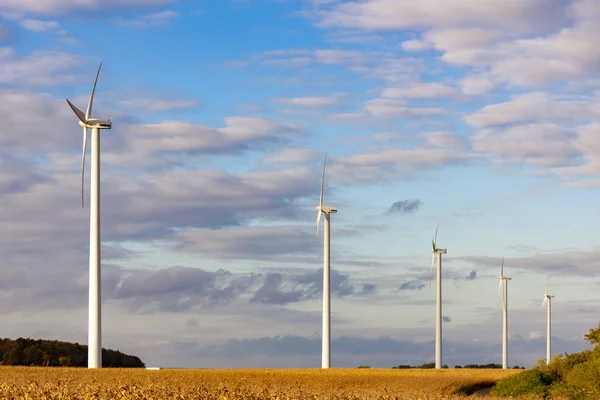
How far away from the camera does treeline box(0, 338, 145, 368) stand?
318 ft

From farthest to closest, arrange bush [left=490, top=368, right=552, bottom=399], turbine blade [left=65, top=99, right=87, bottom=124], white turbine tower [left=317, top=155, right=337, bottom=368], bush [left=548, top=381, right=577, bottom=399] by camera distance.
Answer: white turbine tower [left=317, top=155, right=337, bottom=368], turbine blade [left=65, top=99, right=87, bottom=124], bush [left=490, top=368, right=552, bottom=399], bush [left=548, top=381, right=577, bottom=399]

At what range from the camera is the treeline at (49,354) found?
97.1 meters

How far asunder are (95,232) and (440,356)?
57123 millimetres

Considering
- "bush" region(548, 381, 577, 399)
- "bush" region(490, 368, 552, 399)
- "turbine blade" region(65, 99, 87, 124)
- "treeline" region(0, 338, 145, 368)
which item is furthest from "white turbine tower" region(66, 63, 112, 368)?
"bush" region(548, 381, 577, 399)

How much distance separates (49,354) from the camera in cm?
10212

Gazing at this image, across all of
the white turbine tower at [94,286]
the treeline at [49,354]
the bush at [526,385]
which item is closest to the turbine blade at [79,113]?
the white turbine tower at [94,286]

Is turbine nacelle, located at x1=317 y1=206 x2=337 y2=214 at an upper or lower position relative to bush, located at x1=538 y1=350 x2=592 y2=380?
upper

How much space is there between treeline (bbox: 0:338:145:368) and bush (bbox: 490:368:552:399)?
149 feet

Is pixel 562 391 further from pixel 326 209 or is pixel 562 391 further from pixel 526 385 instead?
pixel 326 209

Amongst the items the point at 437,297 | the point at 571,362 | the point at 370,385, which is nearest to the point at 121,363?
the point at 437,297

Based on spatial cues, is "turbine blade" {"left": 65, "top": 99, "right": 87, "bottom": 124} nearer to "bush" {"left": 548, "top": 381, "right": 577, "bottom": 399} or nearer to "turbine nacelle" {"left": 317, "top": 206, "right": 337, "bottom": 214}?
"turbine nacelle" {"left": 317, "top": 206, "right": 337, "bottom": 214}

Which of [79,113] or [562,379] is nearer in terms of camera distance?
[562,379]

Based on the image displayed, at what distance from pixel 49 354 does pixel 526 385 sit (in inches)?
2365

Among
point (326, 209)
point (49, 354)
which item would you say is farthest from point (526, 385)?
point (49, 354)
